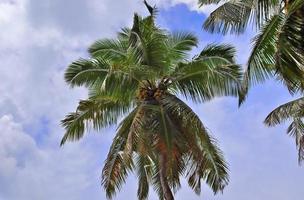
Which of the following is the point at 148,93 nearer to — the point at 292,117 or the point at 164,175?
the point at 164,175

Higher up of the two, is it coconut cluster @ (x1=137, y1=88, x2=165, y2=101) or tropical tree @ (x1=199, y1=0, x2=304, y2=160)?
coconut cluster @ (x1=137, y1=88, x2=165, y2=101)

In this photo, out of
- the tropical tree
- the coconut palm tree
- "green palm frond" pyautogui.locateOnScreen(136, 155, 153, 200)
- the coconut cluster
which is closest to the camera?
the tropical tree

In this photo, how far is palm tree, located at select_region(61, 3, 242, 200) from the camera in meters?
20.3

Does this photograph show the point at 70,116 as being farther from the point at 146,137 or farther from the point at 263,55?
the point at 263,55

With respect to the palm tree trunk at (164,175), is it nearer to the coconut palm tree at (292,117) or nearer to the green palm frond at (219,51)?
the green palm frond at (219,51)

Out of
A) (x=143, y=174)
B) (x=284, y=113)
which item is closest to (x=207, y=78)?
(x=143, y=174)

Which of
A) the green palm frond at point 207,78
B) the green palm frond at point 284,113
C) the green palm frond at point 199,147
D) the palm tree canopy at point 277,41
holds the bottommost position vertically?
the palm tree canopy at point 277,41

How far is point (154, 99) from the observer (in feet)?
69.1

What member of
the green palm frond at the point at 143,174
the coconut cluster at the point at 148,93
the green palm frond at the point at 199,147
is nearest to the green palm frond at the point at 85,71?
the coconut cluster at the point at 148,93

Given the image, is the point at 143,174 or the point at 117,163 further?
the point at 143,174

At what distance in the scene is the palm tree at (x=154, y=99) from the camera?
20.3 metres

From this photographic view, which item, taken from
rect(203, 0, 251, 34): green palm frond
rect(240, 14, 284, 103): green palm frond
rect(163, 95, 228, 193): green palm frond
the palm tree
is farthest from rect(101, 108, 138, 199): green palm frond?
rect(240, 14, 284, 103): green palm frond

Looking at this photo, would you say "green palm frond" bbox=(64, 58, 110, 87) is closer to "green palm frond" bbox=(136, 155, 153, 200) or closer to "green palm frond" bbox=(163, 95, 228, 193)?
"green palm frond" bbox=(163, 95, 228, 193)

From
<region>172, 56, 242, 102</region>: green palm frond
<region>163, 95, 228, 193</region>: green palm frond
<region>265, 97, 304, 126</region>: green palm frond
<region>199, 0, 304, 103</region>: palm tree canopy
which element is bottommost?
<region>199, 0, 304, 103</region>: palm tree canopy
